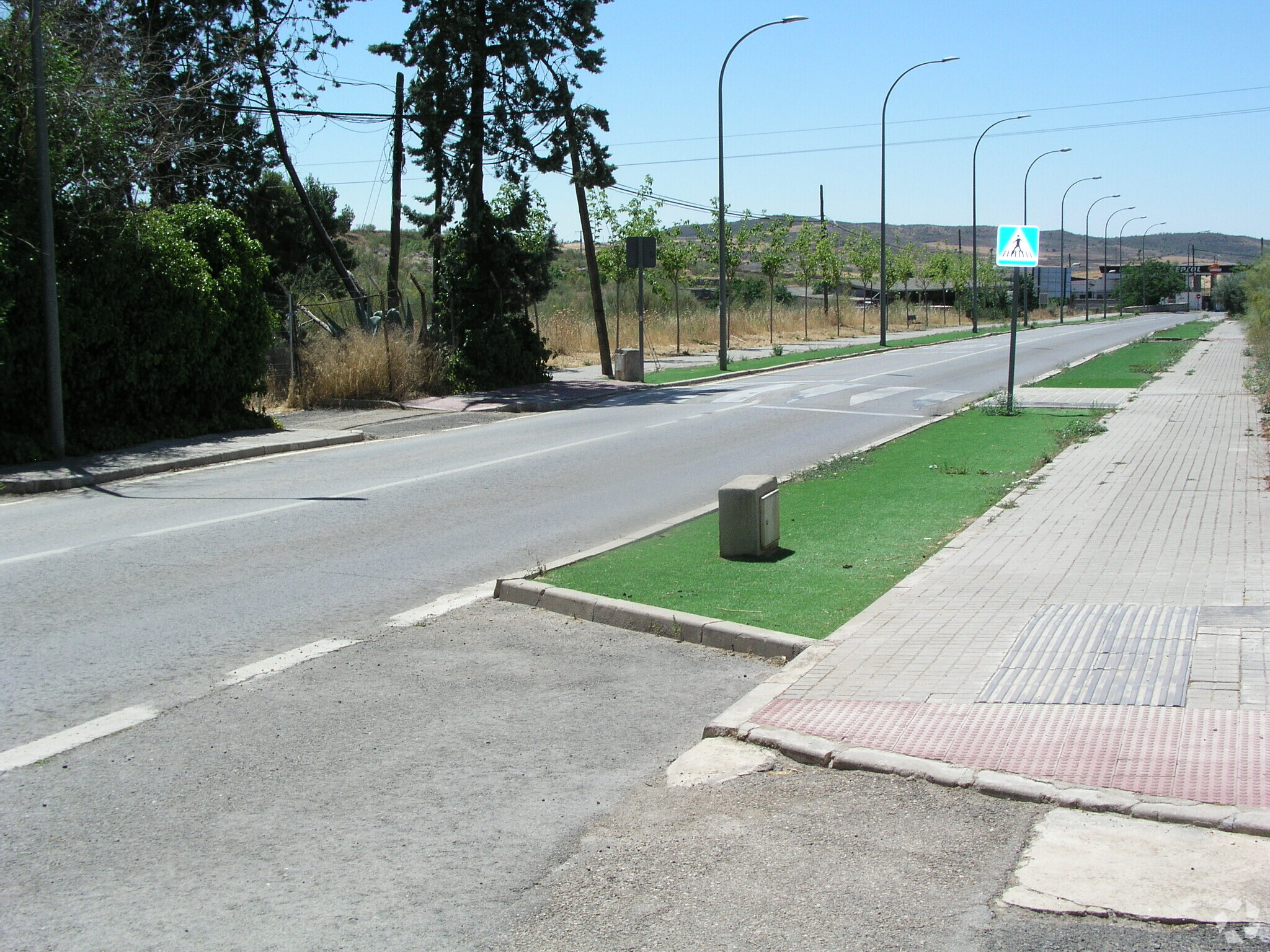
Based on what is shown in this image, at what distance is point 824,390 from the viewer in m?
25.8

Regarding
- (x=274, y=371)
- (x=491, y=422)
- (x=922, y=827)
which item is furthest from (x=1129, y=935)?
(x=274, y=371)

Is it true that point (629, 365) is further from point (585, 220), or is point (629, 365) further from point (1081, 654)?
point (1081, 654)

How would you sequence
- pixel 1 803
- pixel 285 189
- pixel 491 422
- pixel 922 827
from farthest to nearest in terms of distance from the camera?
pixel 285 189 < pixel 491 422 < pixel 1 803 < pixel 922 827

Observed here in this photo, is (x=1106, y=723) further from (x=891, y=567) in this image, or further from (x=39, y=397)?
(x=39, y=397)

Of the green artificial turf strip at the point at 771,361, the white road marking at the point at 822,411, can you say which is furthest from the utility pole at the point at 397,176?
the white road marking at the point at 822,411

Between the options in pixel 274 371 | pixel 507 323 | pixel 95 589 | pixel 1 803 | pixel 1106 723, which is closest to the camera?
pixel 1 803

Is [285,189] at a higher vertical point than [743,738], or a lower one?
higher

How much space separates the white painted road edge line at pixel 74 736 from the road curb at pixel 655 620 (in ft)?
8.74

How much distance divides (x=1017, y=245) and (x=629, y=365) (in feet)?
39.2

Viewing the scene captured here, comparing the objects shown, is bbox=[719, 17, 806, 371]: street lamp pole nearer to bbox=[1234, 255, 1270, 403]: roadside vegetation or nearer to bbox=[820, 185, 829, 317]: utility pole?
bbox=[1234, 255, 1270, 403]: roadside vegetation

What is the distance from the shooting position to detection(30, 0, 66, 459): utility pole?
1416 centimetres

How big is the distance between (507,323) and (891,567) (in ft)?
61.2

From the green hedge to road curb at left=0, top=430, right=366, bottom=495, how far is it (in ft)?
4.77

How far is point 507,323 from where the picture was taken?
26047 millimetres
